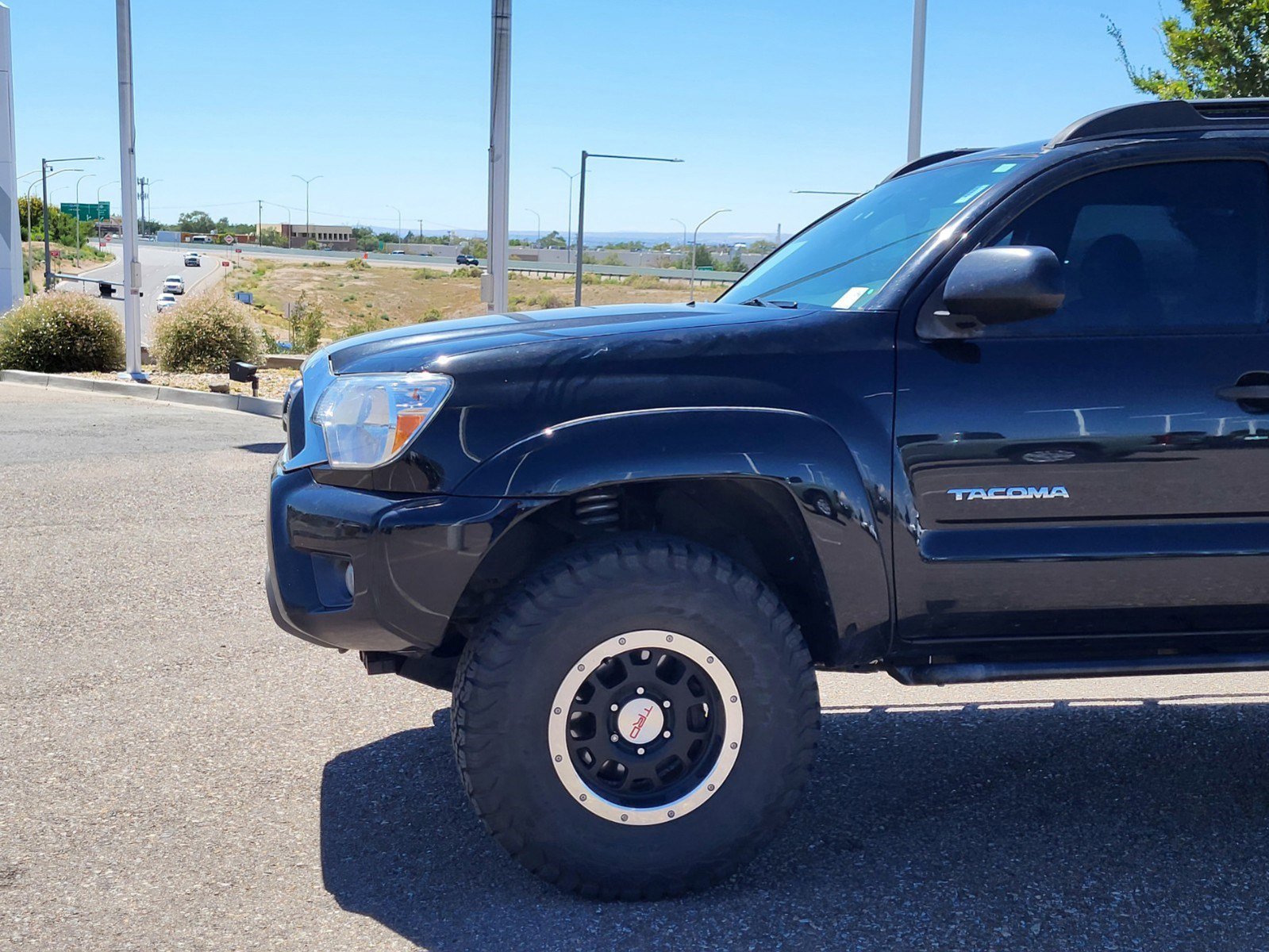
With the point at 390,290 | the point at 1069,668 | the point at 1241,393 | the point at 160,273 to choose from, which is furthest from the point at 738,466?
the point at 160,273

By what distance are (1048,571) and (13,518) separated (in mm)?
6808

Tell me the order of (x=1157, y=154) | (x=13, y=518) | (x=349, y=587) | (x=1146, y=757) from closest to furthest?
(x=349, y=587) < (x=1157, y=154) < (x=1146, y=757) < (x=13, y=518)

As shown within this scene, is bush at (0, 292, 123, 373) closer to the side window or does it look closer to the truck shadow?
the truck shadow

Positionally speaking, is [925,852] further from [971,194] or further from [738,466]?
[971,194]

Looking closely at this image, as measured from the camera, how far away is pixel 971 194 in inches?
147

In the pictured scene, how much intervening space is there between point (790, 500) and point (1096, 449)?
0.81 metres

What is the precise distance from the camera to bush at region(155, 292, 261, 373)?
19438 mm

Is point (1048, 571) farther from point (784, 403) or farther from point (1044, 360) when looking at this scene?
point (784, 403)

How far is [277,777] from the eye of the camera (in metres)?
4.09

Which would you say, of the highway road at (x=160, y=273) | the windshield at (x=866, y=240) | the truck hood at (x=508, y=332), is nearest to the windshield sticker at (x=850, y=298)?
the windshield at (x=866, y=240)

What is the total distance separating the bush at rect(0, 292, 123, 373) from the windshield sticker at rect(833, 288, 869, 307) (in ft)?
Answer: 58.9

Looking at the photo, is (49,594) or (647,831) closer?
(647,831)

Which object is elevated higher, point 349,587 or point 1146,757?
point 349,587

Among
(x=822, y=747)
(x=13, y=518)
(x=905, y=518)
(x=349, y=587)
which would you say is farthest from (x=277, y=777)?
(x=13, y=518)
